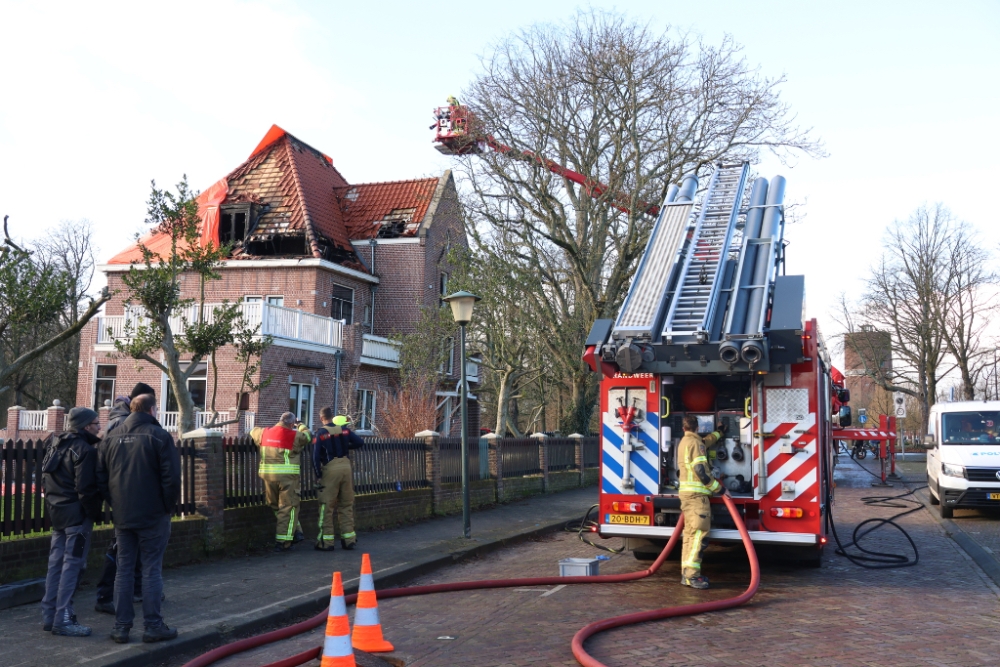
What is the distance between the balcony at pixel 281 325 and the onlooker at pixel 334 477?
13.4 meters

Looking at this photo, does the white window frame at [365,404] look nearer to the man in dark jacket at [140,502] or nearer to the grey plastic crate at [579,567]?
the grey plastic crate at [579,567]

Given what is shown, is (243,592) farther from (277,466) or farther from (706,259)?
(706,259)

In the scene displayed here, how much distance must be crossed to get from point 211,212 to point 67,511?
26.6 meters

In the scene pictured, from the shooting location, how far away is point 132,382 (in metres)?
27.8

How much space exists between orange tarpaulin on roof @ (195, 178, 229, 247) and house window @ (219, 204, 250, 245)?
23 cm

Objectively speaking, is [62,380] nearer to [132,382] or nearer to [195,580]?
[132,382]

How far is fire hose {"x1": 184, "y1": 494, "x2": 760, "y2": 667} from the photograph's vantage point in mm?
6258

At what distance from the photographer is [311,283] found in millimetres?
29391

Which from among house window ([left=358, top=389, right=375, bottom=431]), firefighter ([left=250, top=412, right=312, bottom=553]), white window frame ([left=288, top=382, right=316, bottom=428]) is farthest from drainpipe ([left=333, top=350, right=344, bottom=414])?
firefighter ([left=250, top=412, right=312, bottom=553])

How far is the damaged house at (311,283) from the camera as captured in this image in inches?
1055

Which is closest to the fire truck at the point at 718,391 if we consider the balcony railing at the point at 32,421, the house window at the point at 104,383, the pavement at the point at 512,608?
the pavement at the point at 512,608

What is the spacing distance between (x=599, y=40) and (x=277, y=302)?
1304 centimetres

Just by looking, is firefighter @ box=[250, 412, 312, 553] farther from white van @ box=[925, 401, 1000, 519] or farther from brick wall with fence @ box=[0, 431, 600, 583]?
white van @ box=[925, 401, 1000, 519]

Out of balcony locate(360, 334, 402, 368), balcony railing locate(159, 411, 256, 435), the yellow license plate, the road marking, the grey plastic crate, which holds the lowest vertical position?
the road marking
